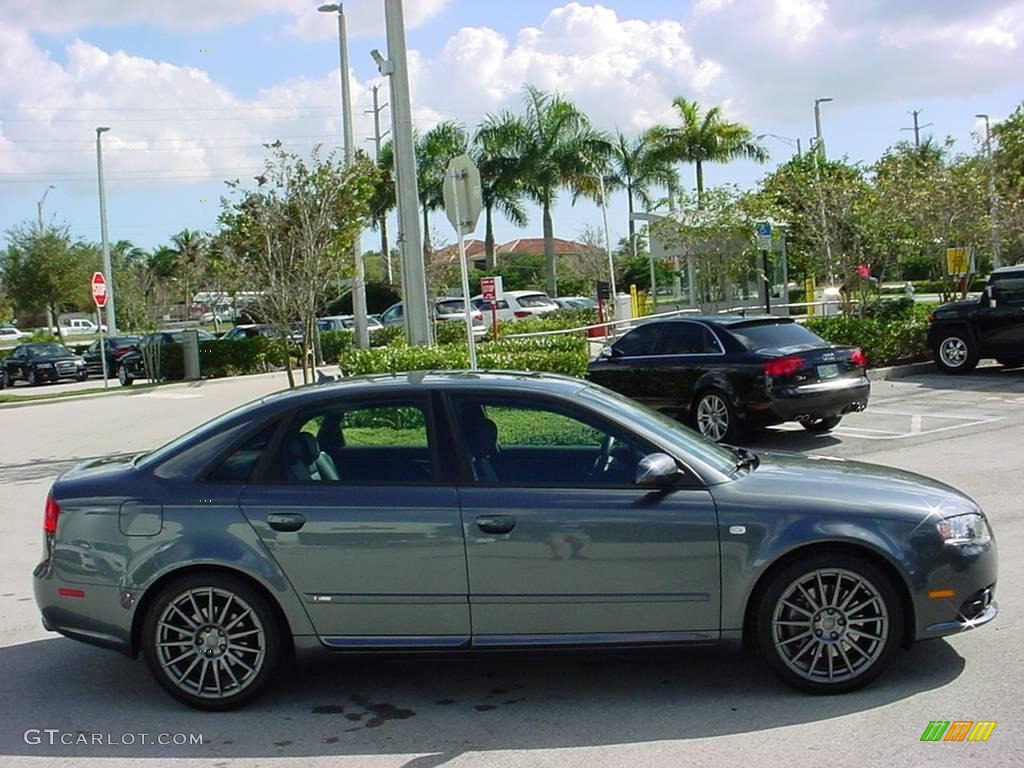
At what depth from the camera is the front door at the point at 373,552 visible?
519 centimetres

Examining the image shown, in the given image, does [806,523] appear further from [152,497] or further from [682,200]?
[682,200]

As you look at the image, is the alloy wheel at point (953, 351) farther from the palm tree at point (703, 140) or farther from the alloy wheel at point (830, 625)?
the palm tree at point (703, 140)

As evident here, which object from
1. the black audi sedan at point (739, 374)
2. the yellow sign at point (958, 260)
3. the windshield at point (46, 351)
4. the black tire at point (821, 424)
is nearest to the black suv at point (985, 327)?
the yellow sign at point (958, 260)

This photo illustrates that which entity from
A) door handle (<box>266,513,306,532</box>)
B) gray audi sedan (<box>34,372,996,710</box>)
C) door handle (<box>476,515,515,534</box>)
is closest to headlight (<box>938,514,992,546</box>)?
gray audi sedan (<box>34,372,996,710</box>)

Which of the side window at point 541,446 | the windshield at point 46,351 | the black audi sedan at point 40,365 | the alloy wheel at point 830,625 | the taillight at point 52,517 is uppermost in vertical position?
the windshield at point 46,351

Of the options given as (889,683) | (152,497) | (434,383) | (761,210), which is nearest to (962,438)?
(889,683)

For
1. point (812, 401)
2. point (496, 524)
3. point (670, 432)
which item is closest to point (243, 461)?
point (496, 524)

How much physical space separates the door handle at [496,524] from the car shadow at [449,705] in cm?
59

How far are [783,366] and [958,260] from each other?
539 inches

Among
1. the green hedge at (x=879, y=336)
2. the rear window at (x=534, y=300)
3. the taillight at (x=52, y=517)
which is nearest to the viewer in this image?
the taillight at (x=52, y=517)

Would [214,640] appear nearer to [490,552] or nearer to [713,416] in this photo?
[490,552]

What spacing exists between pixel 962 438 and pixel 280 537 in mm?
9820

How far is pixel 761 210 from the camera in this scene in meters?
27.9

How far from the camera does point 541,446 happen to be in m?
5.63
